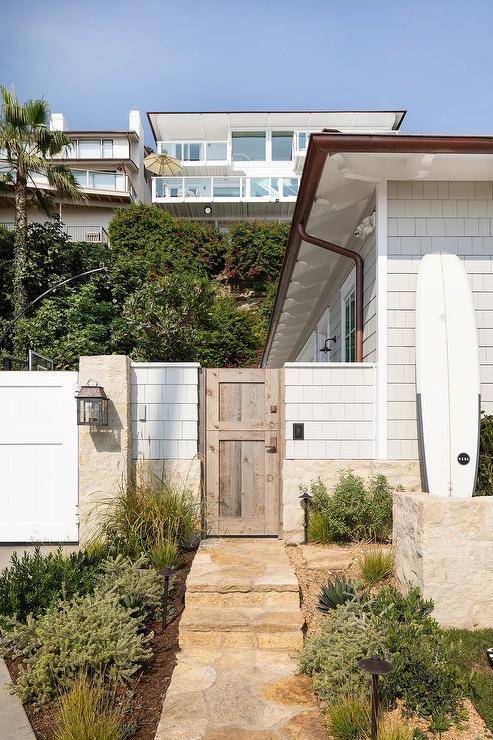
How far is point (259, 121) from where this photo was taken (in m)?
32.2

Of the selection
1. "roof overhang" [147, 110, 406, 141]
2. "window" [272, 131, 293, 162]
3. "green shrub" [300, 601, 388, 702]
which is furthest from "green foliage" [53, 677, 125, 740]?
"window" [272, 131, 293, 162]

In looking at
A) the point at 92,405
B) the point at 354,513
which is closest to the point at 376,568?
the point at 354,513

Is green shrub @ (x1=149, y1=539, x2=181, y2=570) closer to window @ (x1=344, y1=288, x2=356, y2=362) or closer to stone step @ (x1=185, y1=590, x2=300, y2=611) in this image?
stone step @ (x1=185, y1=590, x2=300, y2=611)

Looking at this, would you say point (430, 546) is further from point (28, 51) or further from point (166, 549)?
point (28, 51)

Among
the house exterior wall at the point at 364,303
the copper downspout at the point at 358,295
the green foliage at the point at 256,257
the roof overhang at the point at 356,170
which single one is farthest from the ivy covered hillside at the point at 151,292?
the copper downspout at the point at 358,295

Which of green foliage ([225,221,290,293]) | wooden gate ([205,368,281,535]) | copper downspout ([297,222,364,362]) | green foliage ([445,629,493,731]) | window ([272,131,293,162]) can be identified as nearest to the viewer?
green foliage ([445,629,493,731])

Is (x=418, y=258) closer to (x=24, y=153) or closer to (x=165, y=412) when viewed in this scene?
(x=165, y=412)

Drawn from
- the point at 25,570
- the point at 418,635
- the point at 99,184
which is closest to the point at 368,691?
the point at 418,635

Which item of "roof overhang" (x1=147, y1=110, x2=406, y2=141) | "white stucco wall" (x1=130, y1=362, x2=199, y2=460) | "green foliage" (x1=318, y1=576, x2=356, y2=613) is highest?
"roof overhang" (x1=147, y1=110, x2=406, y2=141)

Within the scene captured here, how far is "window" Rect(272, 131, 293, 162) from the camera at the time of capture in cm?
3266

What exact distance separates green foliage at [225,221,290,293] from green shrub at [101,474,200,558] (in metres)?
19.8

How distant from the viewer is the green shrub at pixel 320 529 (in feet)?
19.4

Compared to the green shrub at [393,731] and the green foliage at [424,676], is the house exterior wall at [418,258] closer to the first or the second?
the green foliage at [424,676]

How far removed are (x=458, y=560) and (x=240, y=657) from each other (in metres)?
1.67
